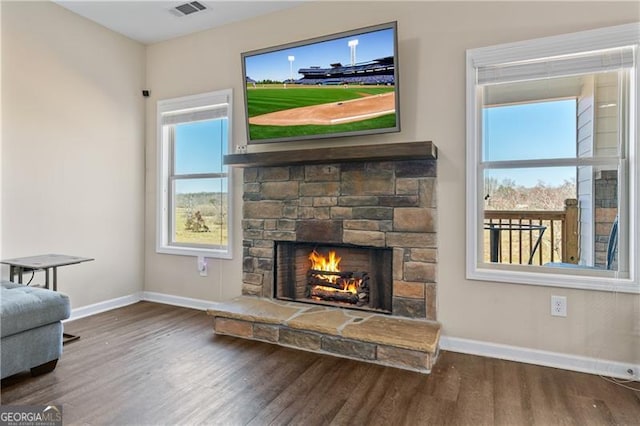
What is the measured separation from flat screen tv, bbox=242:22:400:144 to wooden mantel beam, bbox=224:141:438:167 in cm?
21

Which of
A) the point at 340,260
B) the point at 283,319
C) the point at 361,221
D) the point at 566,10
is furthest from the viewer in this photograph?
the point at 340,260

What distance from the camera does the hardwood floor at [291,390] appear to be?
179 cm

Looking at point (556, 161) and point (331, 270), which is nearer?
point (556, 161)

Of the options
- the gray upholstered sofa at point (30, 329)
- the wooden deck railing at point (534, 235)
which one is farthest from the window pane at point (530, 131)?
the gray upholstered sofa at point (30, 329)

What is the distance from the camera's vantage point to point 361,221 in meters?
2.90

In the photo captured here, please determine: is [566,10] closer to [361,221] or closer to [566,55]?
[566,55]

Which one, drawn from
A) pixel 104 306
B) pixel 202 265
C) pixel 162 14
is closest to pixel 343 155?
pixel 202 265

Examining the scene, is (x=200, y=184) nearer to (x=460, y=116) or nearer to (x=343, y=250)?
(x=343, y=250)

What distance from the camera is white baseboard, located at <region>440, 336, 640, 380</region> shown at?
87.9 inches

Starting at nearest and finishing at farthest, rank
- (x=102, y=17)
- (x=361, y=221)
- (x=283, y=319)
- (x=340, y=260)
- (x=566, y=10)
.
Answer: (x=566, y=10) → (x=283, y=319) → (x=361, y=221) → (x=340, y=260) → (x=102, y=17)

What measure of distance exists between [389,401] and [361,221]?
4.44 feet

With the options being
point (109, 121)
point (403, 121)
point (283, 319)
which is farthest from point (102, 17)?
point (283, 319)

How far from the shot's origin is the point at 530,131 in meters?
2.53

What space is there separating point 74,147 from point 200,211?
4.09ft
